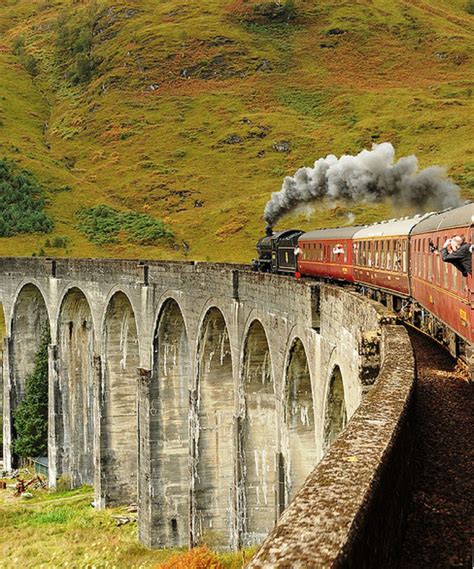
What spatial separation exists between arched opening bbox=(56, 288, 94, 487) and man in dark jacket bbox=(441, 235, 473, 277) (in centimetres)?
3125

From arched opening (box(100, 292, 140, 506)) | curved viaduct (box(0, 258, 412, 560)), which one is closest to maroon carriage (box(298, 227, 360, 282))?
curved viaduct (box(0, 258, 412, 560))

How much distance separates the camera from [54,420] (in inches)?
1633

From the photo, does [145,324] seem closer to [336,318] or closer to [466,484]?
[336,318]

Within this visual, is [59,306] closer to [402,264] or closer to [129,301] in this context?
[129,301]

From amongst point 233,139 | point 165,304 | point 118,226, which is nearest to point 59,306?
point 165,304

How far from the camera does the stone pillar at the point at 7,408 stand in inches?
1780

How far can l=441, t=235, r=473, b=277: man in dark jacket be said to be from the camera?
11586 millimetres

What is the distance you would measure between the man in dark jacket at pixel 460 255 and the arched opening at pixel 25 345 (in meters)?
36.5

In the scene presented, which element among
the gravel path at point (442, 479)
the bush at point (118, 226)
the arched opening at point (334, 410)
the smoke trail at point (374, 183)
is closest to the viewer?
the gravel path at point (442, 479)

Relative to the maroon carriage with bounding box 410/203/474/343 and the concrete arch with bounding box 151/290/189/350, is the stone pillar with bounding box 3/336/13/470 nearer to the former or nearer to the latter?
the concrete arch with bounding box 151/290/189/350

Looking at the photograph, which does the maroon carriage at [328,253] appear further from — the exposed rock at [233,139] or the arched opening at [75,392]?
the exposed rock at [233,139]

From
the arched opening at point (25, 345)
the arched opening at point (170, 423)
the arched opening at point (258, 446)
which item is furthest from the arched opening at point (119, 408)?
the arched opening at point (258, 446)

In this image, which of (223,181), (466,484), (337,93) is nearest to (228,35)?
(337,93)

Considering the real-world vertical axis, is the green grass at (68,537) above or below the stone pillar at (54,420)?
below
